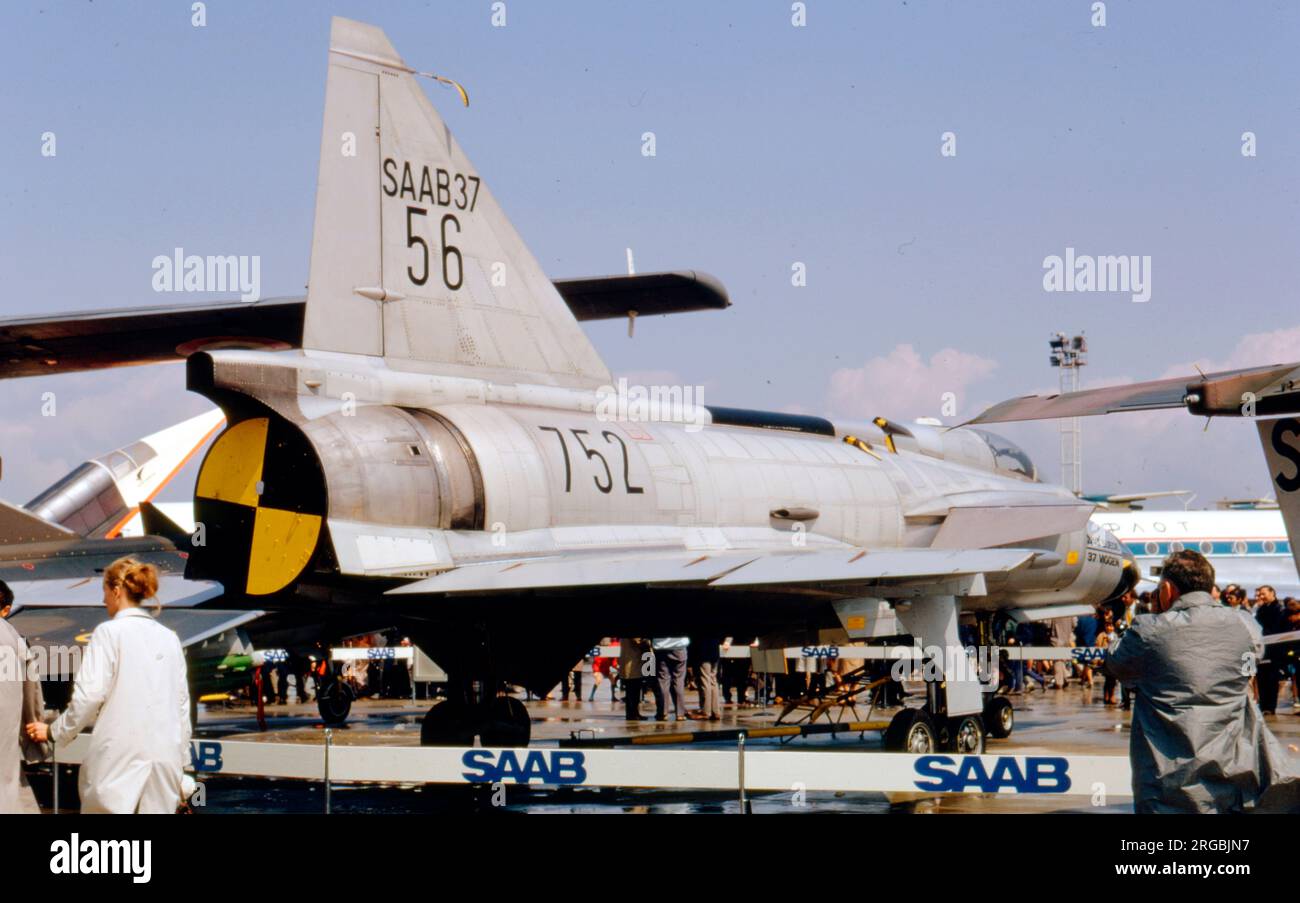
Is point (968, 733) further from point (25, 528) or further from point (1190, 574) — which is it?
point (25, 528)

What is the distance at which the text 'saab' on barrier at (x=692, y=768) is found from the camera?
22.3 feet

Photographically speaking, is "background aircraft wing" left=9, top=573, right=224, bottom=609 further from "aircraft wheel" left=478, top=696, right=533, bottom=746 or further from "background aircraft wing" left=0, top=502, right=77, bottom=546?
"aircraft wheel" left=478, top=696, right=533, bottom=746

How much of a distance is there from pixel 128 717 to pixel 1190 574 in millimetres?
4413

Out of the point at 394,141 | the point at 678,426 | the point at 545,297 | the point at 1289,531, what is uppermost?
the point at 394,141

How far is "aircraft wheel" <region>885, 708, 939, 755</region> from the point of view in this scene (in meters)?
11.2

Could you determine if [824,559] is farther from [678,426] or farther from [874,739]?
[874,739]

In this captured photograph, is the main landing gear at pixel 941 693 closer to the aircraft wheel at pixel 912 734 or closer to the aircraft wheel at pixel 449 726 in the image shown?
the aircraft wheel at pixel 912 734

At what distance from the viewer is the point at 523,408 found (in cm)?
1147

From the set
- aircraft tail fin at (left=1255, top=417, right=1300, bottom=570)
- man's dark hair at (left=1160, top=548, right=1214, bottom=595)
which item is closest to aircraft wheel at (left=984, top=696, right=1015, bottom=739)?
aircraft tail fin at (left=1255, top=417, right=1300, bottom=570)

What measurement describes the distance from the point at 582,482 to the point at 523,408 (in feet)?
2.84

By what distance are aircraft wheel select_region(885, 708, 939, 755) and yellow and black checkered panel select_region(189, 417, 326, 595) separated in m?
4.85

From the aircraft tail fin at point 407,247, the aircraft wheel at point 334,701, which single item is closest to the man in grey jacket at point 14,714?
the aircraft tail fin at point 407,247

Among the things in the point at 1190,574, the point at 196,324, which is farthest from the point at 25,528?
the point at 1190,574
